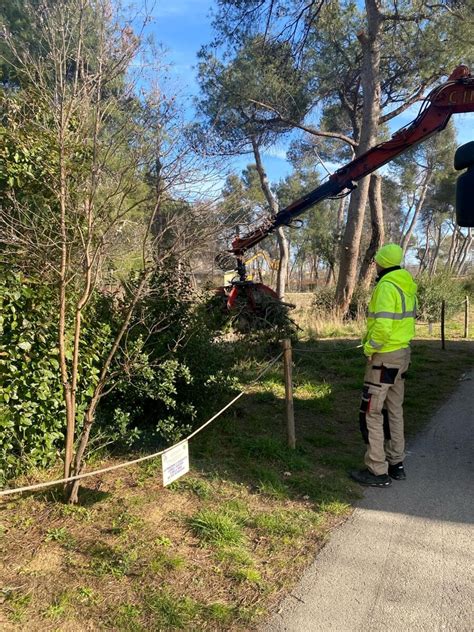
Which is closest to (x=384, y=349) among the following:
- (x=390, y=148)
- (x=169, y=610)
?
(x=169, y=610)

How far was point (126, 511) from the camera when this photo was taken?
3727 mm

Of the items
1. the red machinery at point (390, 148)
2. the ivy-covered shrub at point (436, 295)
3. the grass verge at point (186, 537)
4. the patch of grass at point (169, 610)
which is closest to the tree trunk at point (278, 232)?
the ivy-covered shrub at point (436, 295)

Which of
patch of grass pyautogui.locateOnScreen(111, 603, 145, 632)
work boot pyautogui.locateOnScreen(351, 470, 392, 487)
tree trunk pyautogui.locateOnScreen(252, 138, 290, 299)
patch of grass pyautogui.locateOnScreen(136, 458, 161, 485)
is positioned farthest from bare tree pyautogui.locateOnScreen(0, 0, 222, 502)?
tree trunk pyautogui.locateOnScreen(252, 138, 290, 299)

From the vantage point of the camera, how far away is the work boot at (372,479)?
431 centimetres

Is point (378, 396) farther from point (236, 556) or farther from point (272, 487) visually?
point (236, 556)

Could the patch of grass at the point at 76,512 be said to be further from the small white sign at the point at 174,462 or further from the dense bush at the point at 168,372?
the dense bush at the point at 168,372

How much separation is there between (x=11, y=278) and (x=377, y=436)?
3290 millimetres

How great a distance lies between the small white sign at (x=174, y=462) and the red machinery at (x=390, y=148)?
2.27m

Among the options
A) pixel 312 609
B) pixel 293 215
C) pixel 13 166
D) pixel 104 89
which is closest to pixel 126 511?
pixel 312 609

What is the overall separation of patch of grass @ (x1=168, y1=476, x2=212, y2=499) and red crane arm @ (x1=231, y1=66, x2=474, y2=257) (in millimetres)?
2640

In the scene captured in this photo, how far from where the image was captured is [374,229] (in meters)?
16.2

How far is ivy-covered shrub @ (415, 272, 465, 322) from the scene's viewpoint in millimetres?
16984

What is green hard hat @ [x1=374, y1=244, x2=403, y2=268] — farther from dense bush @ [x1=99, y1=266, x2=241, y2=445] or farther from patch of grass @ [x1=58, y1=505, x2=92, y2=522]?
patch of grass @ [x1=58, y1=505, x2=92, y2=522]

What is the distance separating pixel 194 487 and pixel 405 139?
6.28 meters
